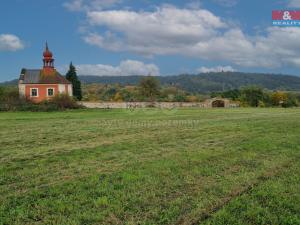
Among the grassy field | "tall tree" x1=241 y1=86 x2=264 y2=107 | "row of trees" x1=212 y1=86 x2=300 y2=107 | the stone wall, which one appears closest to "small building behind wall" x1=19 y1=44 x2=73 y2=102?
the stone wall

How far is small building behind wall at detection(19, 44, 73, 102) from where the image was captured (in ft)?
168

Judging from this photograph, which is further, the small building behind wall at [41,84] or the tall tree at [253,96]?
the tall tree at [253,96]

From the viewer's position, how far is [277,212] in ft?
13.9

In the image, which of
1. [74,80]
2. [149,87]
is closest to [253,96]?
[149,87]

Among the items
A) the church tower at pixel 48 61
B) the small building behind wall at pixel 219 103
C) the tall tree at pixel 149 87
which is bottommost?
the small building behind wall at pixel 219 103

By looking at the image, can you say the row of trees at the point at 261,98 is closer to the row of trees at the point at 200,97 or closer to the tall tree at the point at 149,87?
the row of trees at the point at 200,97

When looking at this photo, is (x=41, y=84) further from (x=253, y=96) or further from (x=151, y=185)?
(x=151, y=185)

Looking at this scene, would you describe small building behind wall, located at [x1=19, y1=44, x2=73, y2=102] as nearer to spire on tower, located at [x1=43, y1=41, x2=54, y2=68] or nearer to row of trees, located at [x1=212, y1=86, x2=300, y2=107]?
spire on tower, located at [x1=43, y1=41, x2=54, y2=68]

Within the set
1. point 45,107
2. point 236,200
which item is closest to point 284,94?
point 45,107

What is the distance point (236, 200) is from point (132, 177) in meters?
1.93

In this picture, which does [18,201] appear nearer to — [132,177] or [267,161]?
[132,177]

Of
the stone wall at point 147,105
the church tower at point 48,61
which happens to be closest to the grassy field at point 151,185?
the stone wall at point 147,105

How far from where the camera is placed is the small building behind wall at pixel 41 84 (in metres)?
51.3

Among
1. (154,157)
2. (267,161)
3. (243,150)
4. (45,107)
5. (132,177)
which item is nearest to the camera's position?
(132,177)
